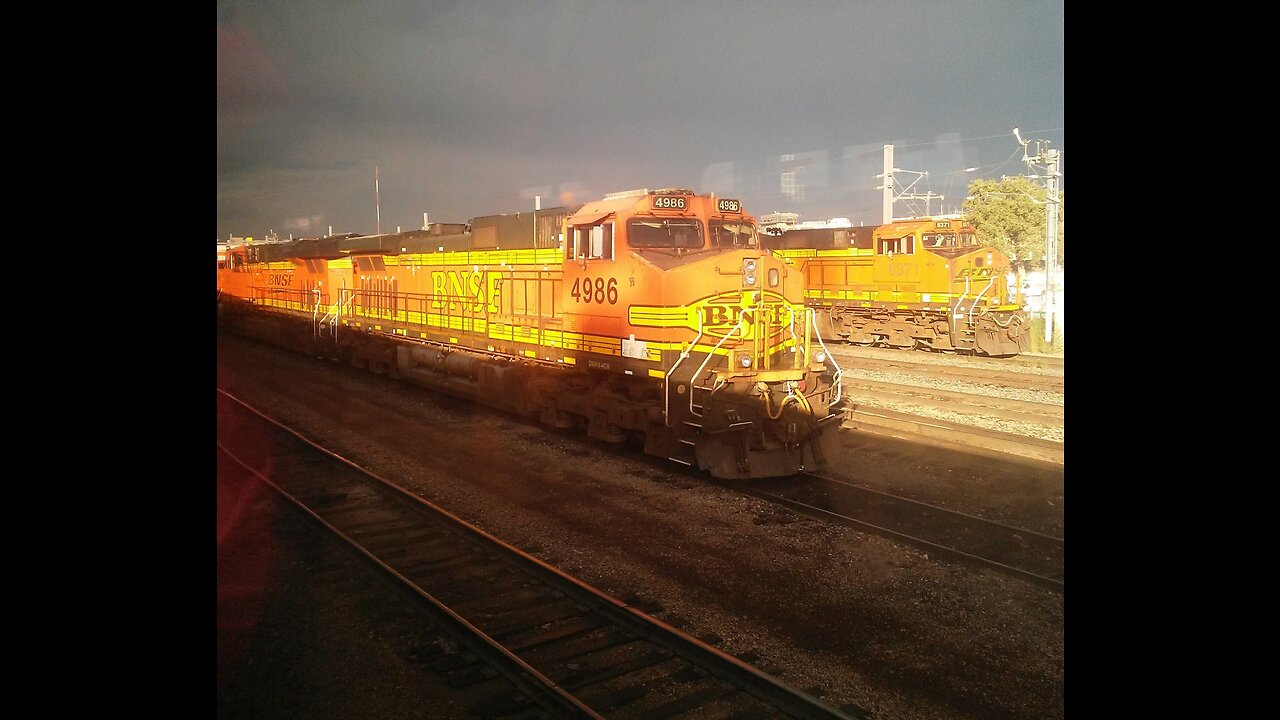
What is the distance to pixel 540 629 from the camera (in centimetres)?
561

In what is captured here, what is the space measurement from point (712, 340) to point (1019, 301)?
14.5m

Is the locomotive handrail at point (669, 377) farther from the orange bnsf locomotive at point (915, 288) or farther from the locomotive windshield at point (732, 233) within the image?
the orange bnsf locomotive at point (915, 288)

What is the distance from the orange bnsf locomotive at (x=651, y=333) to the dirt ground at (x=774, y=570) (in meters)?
0.63

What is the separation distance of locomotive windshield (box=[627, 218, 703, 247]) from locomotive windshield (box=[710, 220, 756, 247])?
0.69 ft

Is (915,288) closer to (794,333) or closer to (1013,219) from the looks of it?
(1013,219)

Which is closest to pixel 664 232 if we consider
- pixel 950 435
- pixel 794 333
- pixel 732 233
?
pixel 732 233

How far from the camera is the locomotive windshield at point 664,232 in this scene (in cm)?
977

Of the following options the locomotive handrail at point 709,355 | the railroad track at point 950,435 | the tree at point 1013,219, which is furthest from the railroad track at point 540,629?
the tree at point 1013,219

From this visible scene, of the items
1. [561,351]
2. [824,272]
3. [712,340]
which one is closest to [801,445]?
[712,340]

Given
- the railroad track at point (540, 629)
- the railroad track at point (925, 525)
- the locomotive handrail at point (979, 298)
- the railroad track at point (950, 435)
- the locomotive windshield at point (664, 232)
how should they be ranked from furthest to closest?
the locomotive handrail at point (979, 298), the railroad track at point (950, 435), the locomotive windshield at point (664, 232), the railroad track at point (925, 525), the railroad track at point (540, 629)

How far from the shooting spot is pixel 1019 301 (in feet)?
67.4

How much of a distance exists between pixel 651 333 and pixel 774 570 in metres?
3.55
